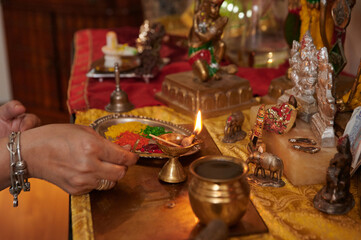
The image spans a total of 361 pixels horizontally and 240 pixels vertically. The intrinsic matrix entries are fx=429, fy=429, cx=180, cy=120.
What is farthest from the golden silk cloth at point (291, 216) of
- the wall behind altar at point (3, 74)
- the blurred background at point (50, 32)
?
the wall behind altar at point (3, 74)

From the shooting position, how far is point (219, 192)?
0.76 meters

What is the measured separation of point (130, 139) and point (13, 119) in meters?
0.38

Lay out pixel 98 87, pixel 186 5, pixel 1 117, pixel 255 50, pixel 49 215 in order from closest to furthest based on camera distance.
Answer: pixel 1 117 < pixel 98 87 < pixel 255 50 < pixel 49 215 < pixel 186 5

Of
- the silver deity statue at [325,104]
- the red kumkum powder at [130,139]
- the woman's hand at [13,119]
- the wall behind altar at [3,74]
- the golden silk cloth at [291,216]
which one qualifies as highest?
the silver deity statue at [325,104]

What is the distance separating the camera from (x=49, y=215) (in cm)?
263

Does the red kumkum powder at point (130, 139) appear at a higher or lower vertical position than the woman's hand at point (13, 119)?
lower

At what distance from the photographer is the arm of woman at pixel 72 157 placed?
0.90m

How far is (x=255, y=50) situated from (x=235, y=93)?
72 centimetres

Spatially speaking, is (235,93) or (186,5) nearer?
(235,93)

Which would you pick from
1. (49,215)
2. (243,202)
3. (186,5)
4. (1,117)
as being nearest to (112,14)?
(186,5)

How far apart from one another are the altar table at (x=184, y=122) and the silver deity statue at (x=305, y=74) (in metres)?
0.20

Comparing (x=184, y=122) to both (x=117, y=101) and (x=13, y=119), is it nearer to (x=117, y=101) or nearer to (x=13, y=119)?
(x=117, y=101)

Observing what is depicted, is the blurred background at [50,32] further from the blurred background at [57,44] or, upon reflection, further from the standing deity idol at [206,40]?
the standing deity idol at [206,40]

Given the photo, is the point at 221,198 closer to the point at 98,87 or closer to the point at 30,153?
the point at 30,153
